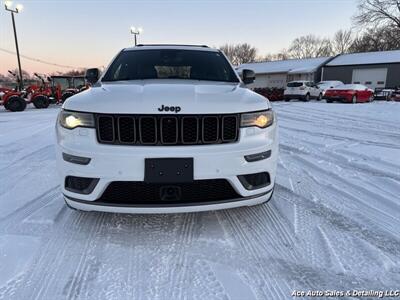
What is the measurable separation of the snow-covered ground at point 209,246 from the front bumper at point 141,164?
13.1 inches

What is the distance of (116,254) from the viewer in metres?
2.28

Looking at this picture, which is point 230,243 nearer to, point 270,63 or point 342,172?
point 342,172

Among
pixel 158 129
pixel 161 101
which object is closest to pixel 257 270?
pixel 158 129

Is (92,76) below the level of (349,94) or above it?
above

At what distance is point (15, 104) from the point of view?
15102mm

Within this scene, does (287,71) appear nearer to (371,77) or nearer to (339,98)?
(371,77)

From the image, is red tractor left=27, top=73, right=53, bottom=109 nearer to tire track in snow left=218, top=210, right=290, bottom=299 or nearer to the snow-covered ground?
the snow-covered ground

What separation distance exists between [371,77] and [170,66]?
34857mm

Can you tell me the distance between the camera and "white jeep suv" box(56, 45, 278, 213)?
223 cm

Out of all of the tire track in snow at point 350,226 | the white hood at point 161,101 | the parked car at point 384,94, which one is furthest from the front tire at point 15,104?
the parked car at point 384,94

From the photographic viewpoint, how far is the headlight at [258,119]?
2420 mm

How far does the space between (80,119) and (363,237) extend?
246 centimetres

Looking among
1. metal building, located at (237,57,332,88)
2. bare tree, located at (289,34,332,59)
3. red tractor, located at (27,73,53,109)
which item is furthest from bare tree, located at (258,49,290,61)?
red tractor, located at (27,73,53,109)

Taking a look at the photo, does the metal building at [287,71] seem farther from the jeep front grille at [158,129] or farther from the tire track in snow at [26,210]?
the jeep front grille at [158,129]
